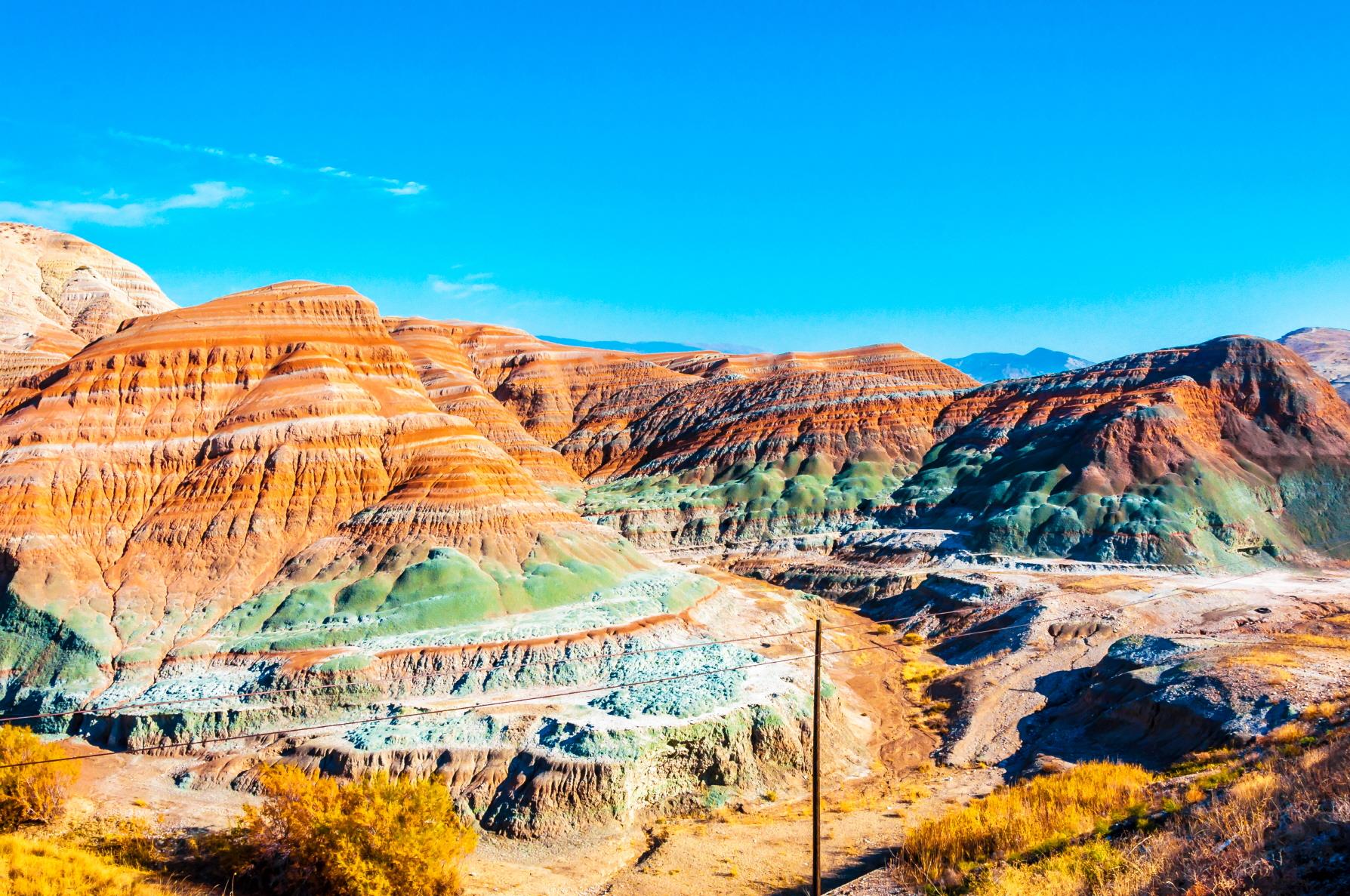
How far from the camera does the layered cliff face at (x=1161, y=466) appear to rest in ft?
253

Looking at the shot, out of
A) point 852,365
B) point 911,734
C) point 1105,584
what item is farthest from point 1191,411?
point 911,734

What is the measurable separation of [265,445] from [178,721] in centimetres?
2094

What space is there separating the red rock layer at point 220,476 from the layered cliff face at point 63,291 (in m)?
58.8

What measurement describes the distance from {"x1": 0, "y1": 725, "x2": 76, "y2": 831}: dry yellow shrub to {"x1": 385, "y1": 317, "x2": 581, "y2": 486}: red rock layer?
7539cm

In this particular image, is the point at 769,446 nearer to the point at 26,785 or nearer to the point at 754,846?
the point at 754,846

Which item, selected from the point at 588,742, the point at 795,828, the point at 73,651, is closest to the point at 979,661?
the point at 795,828

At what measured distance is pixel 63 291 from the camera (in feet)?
532

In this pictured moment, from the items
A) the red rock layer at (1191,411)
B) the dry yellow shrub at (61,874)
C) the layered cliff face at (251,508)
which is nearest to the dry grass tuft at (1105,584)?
the red rock layer at (1191,411)

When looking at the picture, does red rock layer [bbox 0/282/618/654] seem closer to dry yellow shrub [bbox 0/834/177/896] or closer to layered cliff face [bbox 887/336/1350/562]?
dry yellow shrub [bbox 0/834/177/896]

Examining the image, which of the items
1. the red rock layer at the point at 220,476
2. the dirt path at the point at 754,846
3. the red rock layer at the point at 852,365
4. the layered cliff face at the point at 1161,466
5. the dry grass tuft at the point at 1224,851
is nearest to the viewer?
the dry grass tuft at the point at 1224,851

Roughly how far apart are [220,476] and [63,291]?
145 meters

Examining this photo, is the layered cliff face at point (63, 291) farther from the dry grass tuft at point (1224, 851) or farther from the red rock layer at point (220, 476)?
the dry grass tuft at point (1224, 851)

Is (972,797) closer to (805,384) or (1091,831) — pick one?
(1091,831)

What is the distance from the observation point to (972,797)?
35531 mm
